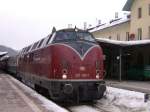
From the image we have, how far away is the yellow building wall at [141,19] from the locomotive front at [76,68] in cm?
2415

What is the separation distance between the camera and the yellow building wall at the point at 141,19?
41531 mm

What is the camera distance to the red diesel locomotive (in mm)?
17094

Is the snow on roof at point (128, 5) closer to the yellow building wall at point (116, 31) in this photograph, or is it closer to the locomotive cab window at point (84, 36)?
the yellow building wall at point (116, 31)

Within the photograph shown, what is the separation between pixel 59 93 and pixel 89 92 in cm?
125

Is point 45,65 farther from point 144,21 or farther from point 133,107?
point 144,21

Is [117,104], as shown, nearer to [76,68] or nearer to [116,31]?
[76,68]

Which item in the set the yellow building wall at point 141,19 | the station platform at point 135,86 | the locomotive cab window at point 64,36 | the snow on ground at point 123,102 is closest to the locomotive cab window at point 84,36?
the locomotive cab window at point 64,36

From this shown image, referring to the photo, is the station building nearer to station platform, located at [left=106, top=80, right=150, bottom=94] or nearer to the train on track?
station platform, located at [left=106, top=80, right=150, bottom=94]

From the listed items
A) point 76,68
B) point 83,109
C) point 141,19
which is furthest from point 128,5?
point 83,109

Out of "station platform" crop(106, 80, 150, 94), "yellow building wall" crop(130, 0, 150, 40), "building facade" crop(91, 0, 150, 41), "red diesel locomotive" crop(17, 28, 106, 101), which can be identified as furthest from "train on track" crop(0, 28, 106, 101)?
"building facade" crop(91, 0, 150, 41)

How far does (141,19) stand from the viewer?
42.7 m

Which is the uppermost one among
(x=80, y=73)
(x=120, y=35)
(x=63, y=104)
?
(x=120, y=35)

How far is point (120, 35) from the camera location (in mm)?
49281

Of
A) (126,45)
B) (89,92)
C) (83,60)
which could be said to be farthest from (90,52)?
(126,45)
